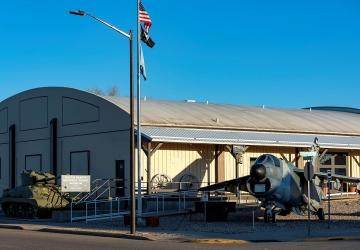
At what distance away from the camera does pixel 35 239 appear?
893 inches

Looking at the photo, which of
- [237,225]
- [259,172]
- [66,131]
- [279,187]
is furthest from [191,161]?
[237,225]

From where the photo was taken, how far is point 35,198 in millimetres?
34719

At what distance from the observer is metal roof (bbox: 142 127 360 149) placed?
37.2 metres

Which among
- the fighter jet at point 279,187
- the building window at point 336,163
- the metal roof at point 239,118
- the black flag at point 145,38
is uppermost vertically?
the black flag at point 145,38

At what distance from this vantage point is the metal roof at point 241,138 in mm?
37219

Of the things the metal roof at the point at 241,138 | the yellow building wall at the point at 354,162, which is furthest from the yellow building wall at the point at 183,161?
the yellow building wall at the point at 354,162

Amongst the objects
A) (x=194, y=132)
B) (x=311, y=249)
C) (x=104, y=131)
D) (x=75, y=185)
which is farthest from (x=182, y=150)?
(x=311, y=249)

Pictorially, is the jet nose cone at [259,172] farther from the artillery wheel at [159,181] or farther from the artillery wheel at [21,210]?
the artillery wheel at [21,210]

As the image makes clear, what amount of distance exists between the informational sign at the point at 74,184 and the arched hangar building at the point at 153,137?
4.29m

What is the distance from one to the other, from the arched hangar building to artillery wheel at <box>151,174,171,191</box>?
0.97 ft

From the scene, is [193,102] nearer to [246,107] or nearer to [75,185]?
[246,107]

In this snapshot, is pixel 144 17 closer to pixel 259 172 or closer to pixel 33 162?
pixel 259 172

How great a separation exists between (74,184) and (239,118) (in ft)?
51.5

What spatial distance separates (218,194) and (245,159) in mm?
4133
